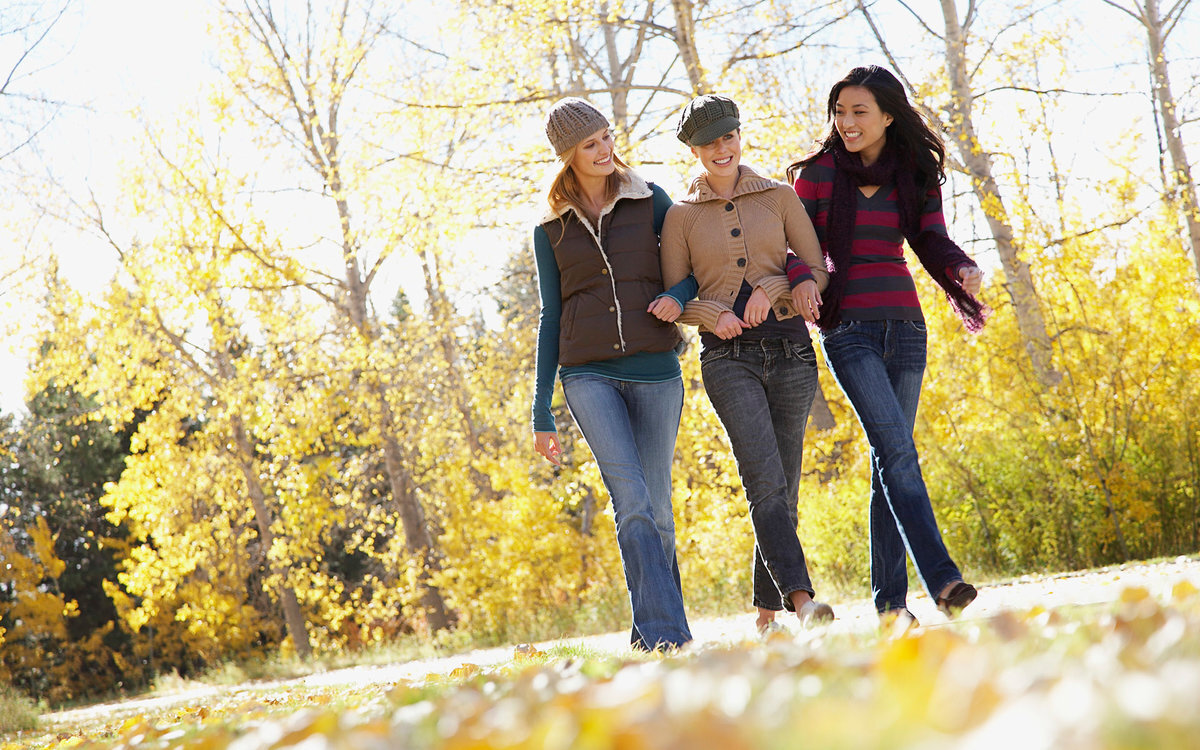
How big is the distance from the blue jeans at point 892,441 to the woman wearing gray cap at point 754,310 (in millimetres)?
202

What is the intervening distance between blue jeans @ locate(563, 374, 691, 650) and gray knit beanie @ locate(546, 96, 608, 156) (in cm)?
90

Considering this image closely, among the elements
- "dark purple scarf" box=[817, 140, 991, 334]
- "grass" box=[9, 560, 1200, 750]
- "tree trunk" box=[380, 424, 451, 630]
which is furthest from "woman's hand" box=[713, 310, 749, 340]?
"tree trunk" box=[380, 424, 451, 630]

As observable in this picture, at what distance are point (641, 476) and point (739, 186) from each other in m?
1.17

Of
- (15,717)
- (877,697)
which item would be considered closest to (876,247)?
(877,697)

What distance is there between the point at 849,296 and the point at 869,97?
76 cm

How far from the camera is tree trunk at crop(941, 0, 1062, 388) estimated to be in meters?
8.73

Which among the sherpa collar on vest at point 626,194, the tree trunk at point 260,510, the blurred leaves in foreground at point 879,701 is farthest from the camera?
the tree trunk at point 260,510

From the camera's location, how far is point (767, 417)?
3.98m

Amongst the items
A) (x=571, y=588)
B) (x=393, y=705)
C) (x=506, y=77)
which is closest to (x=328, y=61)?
(x=506, y=77)

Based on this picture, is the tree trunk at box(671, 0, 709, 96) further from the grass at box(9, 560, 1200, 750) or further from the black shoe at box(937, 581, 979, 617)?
the grass at box(9, 560, 1200, 750)

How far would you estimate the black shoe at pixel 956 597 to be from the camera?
358cm

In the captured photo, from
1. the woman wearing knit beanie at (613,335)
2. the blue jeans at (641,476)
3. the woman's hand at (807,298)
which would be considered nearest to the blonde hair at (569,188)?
the woman wearing knit beanie at (613,335)

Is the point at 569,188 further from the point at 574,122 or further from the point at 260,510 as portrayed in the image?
the point at 260,510

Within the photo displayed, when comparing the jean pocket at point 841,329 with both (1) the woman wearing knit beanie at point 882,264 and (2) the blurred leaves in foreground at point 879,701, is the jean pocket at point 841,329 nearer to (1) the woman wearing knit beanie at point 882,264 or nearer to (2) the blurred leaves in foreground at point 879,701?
(1) the woman wearing knit beanie at point 882,264
